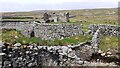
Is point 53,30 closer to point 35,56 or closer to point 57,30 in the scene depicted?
point 57,30

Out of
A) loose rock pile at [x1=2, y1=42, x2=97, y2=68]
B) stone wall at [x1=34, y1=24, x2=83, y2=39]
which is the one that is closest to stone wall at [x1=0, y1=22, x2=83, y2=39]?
stone wall at [x1=34, y1=24, x2=83, y2=39]

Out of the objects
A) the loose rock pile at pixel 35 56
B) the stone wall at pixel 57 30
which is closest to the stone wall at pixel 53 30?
the stone wall at pixel 57 30

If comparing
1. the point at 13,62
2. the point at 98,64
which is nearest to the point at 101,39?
the point at 98,64

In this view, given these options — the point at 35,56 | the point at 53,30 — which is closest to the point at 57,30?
the point at 53,30

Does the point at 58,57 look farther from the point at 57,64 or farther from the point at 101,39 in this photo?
the point at 101,39

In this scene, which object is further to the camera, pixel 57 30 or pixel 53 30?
pixel 53 30

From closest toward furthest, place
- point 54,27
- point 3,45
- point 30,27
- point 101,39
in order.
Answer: point 3,45, point 101,39, point 54,27, point 30,27

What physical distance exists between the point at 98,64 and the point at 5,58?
5892 millimetres

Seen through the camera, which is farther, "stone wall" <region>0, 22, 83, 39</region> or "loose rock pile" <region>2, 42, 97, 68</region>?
"stone wall" <region>0, 22, 83, 39</region>

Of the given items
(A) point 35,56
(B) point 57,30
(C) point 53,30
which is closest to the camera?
(A) point 35,56

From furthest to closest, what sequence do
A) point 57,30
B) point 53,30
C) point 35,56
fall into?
point 53,30, point 57,30, point 35,56

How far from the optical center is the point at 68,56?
61.9 feet

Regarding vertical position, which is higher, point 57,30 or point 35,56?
point 35,56

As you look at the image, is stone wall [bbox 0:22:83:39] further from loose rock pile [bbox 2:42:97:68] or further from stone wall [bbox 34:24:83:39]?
loose rock pile [bbox 2:42:97:68]
